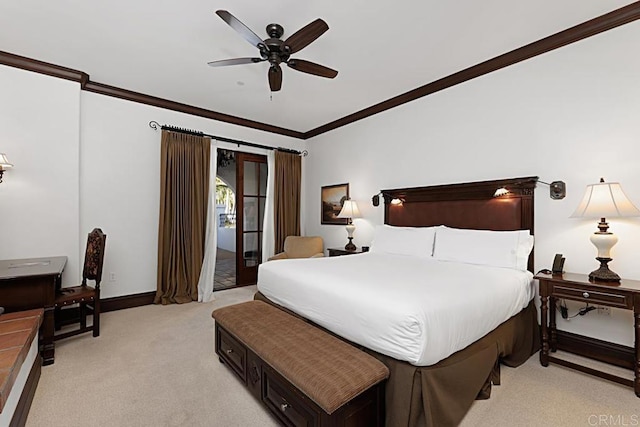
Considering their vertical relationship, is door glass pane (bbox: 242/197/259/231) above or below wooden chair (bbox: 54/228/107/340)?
above

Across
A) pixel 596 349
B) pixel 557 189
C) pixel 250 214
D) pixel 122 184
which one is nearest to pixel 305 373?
pixel 596 349

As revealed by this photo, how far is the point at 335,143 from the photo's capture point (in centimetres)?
536

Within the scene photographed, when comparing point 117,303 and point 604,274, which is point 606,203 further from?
point 117,303

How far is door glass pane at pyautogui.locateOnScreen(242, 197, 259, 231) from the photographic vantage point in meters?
5.36

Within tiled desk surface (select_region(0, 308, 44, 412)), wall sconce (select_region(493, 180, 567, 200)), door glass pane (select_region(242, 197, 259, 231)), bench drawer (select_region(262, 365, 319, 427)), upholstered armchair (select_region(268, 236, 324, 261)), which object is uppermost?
wall sconce (select_region(493, 180, 567, 200))

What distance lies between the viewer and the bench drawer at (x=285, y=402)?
151cm

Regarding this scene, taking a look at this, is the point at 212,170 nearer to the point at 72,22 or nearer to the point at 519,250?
the point at 72,22

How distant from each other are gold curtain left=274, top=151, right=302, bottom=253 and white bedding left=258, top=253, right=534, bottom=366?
267 cm

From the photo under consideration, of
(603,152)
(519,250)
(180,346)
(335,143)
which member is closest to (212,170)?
(335,143)

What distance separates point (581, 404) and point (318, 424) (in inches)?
73.2

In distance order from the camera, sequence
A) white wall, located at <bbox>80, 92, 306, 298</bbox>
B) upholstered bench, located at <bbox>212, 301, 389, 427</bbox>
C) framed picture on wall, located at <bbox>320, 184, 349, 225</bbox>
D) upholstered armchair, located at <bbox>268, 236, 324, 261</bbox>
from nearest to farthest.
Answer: upholstered bench, located at <bbox>212, 301, 389, 427</bbox>
white wall, located at <bbox>80, 92, 306, 298</bbox>
upholstered armchair, located at <bbox>268, 236, 324, 261</bbox>
framed picture on wall, located at <bbox>320, 184, 349, 225</bbox>

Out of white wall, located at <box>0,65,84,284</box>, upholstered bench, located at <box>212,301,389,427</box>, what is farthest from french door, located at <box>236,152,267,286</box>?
upholstered bench, located at <box>212,301,389,427</box>

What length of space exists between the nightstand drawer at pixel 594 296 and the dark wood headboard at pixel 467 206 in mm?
629

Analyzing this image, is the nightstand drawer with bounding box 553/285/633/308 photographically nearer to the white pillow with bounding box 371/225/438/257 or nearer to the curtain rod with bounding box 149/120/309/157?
the white pillow with bounding box 371/225/438/257
